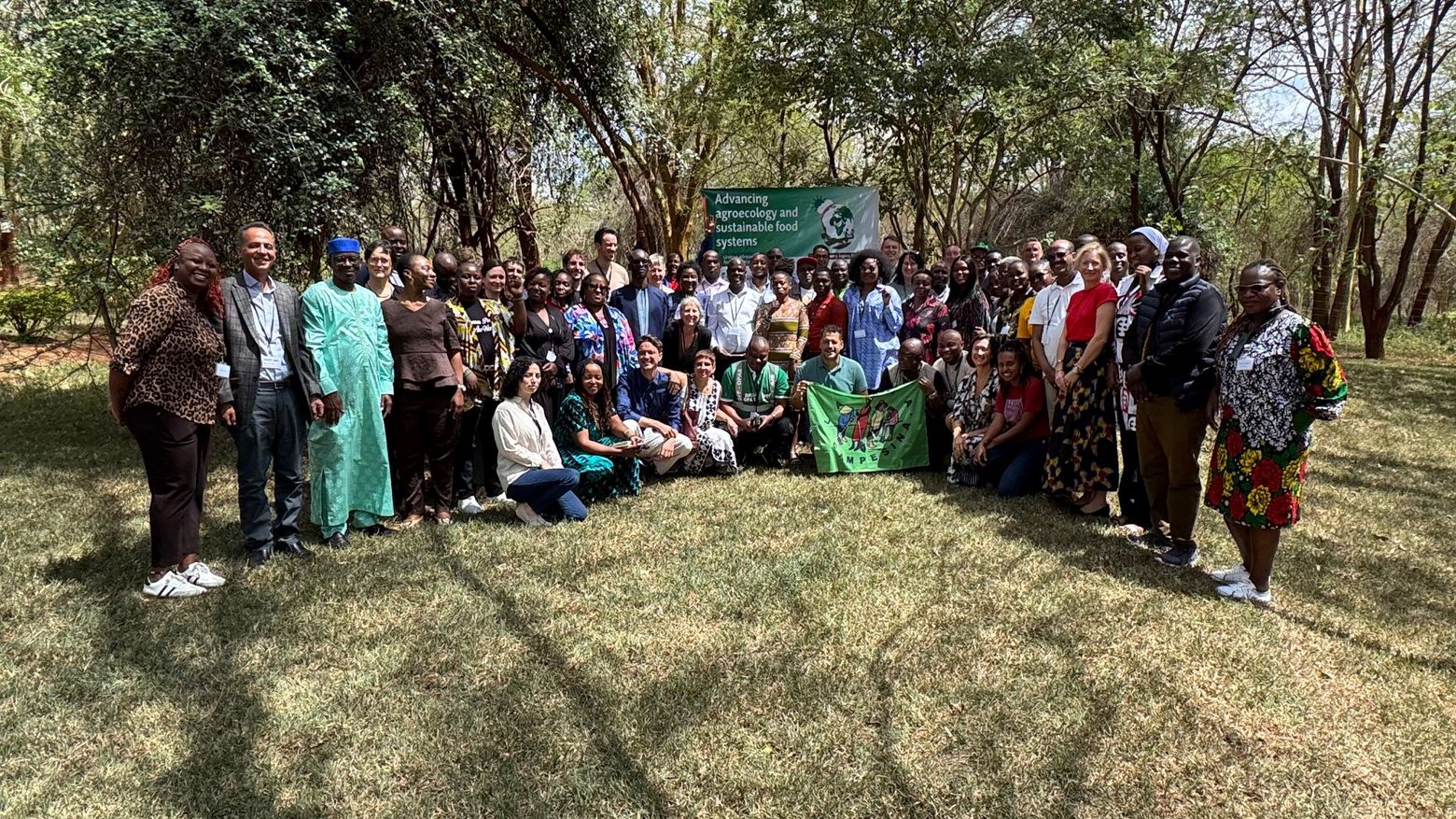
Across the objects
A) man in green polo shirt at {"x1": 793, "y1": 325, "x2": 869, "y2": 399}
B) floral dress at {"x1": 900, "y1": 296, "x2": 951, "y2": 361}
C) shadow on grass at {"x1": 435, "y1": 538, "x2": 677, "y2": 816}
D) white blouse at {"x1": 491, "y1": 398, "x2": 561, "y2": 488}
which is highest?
floral dress at {"x1": 900, "y1": 296, "x2": 951, "y2": 361}

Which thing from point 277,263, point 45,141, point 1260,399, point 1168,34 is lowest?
point 1260,399

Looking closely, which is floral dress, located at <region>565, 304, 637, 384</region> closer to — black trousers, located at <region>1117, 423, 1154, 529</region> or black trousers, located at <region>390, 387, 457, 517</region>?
black trousers, located at <region>390, 387, 457, 517</region>

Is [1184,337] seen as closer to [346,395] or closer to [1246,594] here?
[1246,594]

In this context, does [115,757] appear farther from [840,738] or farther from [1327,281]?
[1327,281]

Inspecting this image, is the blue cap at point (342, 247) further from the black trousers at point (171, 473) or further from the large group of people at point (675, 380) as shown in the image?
the black trousers at point (171, 473)

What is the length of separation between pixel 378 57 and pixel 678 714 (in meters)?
6.24

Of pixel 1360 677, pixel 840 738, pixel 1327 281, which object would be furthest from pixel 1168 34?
pixel 840 738

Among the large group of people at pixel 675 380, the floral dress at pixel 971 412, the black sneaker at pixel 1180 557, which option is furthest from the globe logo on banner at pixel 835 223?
the black sneaker at pixel 1180 557

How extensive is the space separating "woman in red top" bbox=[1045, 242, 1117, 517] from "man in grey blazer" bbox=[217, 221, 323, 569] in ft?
15.6

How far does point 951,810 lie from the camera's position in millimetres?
2615

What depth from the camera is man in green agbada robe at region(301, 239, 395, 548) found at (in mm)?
4723

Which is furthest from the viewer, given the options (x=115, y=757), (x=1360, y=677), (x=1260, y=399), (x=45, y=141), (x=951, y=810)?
(x=45, y=141)

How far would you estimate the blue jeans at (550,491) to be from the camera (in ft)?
17.2

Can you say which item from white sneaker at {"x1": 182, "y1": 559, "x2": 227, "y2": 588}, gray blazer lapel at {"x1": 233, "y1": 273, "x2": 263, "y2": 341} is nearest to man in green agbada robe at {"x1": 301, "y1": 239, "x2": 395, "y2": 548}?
gray blazer lapel at {"x1": 233, "y1": 273, "x2": 263, "y2": 341}
